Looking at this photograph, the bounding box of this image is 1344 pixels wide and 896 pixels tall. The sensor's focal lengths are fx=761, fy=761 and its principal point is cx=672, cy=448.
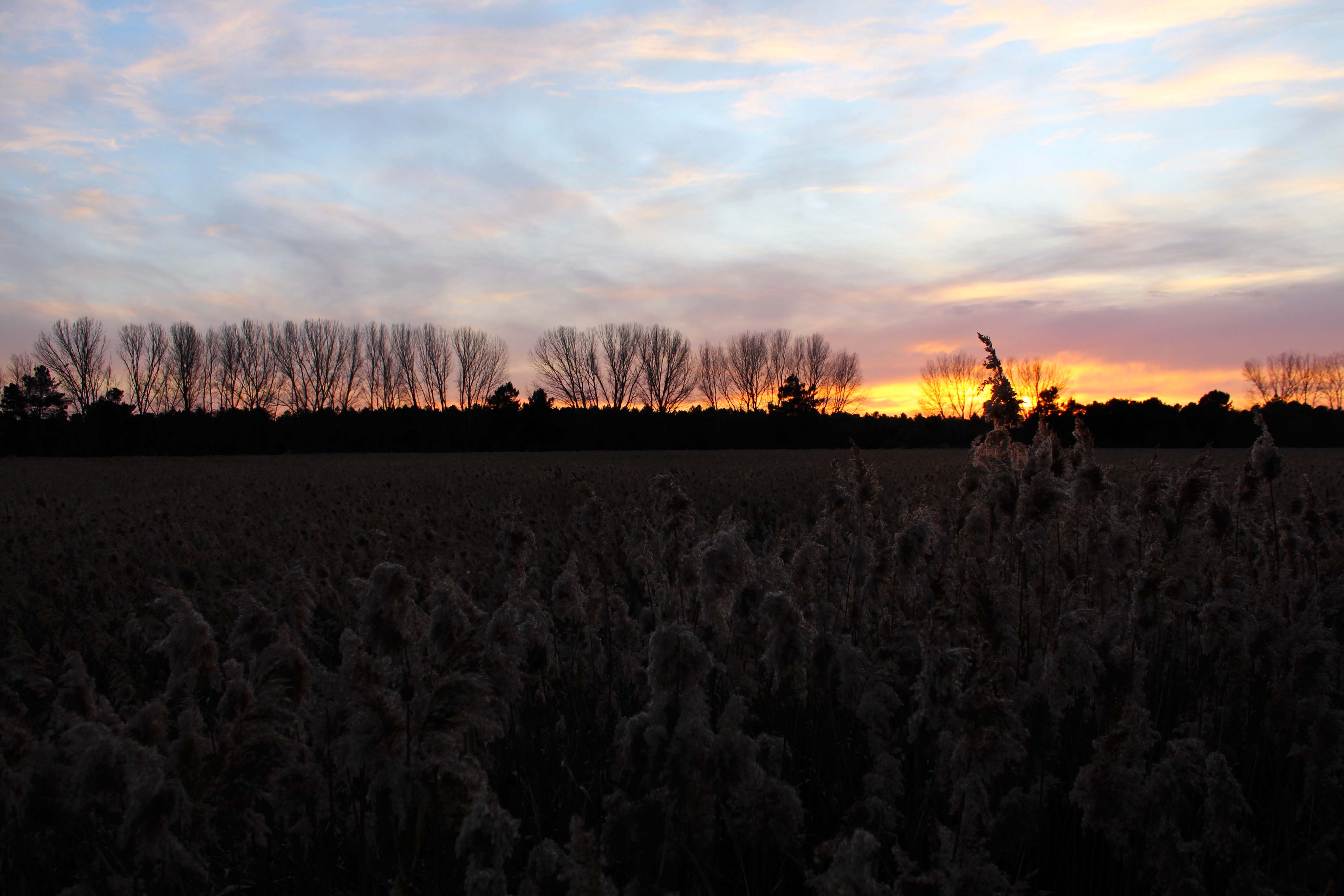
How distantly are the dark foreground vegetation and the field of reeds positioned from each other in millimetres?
53025

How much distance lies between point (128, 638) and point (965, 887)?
5.30 metres

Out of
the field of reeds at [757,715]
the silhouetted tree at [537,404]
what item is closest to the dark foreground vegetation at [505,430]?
the silhouetted tree at [537,404]

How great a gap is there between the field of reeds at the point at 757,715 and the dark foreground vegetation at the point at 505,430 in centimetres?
5302

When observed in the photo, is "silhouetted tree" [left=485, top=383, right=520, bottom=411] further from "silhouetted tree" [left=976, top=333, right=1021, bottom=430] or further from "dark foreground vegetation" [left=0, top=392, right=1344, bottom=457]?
"silhouetted tree" [left=976, top=333, right=1021, bottom=430]

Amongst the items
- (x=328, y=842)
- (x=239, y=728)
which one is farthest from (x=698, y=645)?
(x=328, y=842)

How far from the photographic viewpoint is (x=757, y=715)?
3.75 m

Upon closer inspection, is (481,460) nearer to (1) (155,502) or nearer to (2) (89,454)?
(1) (155,502)

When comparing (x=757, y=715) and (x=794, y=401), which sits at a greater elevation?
(x=794, y=401)

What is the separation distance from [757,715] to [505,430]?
193ft

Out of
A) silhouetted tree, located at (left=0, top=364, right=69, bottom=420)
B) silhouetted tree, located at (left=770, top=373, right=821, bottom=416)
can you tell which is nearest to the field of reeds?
silhouetted tree, located at (left=770, top=373, right=821, bottom=416)

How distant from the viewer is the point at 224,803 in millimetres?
1979

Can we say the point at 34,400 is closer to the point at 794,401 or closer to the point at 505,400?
the point at 505,400

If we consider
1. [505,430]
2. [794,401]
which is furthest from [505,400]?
[794,401]

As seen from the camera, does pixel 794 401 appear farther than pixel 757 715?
Yes
